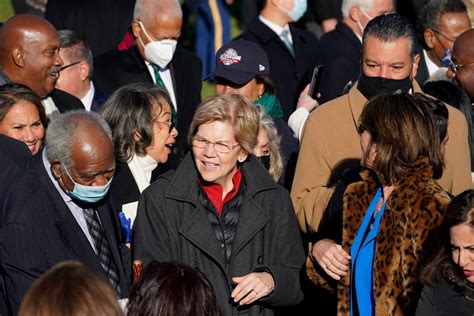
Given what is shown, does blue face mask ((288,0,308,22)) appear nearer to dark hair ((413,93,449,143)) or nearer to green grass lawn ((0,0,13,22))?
green grass lawn ((0,0,13,22))

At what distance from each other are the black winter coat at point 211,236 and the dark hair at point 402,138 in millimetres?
834

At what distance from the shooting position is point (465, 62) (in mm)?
7465

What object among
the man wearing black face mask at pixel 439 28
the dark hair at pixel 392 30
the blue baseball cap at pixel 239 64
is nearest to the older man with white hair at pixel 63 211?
the dark hair at pixel 392 30

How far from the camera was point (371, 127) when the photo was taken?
5.15 meters

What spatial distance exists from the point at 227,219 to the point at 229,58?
83.2 inches

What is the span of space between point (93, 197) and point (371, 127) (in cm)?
153

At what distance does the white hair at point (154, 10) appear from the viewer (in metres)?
8.59

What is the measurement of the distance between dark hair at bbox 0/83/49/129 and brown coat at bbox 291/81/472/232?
182 centimetres

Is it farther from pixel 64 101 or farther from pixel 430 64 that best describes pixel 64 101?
pixel 430 64

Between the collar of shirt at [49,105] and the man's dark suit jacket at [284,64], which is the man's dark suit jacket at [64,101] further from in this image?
the man's dark suit jacket at [284,64]

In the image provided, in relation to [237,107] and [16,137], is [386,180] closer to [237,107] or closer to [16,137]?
[237,107]

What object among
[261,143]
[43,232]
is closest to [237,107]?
[261,143]

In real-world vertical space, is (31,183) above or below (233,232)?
above

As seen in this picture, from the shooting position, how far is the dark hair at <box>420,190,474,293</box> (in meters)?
4.73
